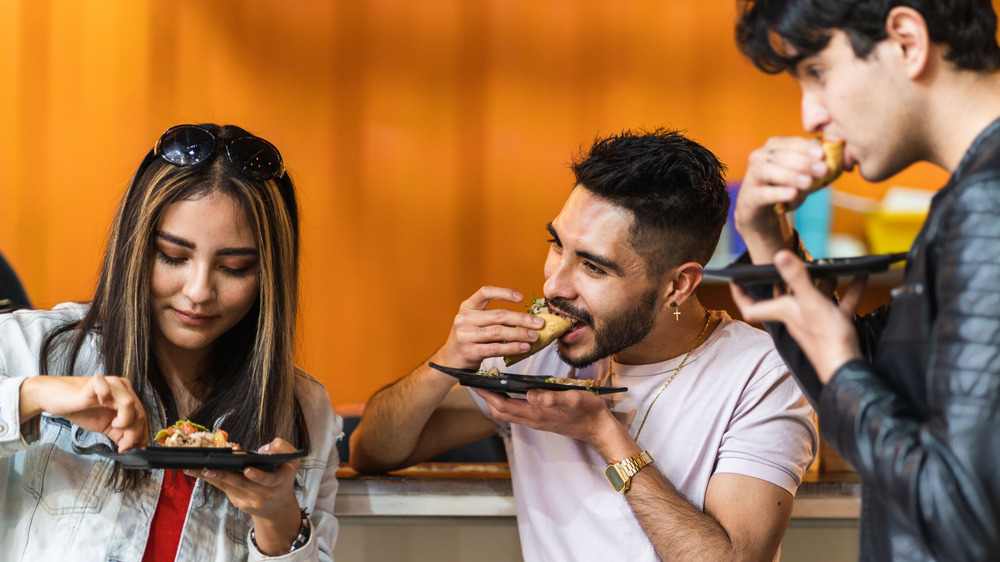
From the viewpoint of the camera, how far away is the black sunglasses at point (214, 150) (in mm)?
2254

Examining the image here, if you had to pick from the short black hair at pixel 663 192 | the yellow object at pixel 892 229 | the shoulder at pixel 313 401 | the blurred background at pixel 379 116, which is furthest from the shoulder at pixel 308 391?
the yellow object at pixel 892 229

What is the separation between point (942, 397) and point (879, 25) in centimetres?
54

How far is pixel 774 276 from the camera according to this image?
1.38 metres

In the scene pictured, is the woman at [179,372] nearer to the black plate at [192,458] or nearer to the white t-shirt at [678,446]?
the black plate at [192,458]

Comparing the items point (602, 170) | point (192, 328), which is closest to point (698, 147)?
point (602, 170)

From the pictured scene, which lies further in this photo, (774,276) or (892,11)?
(774,276)

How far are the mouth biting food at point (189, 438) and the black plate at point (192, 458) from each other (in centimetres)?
12

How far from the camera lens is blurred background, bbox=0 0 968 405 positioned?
511cm

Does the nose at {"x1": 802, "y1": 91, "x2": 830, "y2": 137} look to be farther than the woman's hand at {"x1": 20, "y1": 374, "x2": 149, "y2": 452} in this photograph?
No

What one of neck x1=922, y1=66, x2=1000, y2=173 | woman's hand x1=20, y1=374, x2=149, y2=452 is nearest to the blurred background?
woman's hand x1=20, y1=374, x2=149, y2=452

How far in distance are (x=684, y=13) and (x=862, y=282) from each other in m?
4.32

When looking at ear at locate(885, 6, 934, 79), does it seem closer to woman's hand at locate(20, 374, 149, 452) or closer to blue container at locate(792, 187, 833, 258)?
woman's hand at locate(20, 374, 149, 452)

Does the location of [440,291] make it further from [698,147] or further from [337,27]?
[698,147]

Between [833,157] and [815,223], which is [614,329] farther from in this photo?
[815,223]
